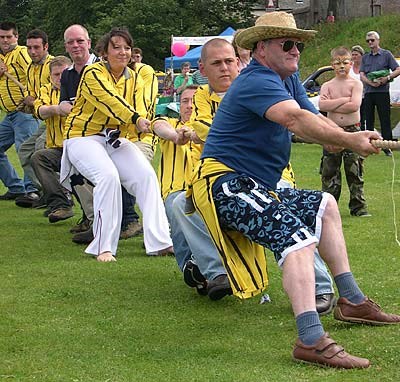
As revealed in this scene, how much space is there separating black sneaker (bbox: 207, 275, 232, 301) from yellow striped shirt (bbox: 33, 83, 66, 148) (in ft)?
16.9

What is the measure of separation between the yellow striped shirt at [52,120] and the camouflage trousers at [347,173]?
3146 millimetres

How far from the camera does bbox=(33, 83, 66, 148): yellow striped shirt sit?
39.1ft

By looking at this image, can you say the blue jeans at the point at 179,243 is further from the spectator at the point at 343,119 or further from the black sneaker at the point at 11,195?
the black sneaker at the point at 11,195

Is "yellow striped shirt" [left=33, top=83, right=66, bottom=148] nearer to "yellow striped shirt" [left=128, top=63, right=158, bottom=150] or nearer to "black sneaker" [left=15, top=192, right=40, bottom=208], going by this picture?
"black sneaker" [left=15, top=192, right=40, bottom=208]

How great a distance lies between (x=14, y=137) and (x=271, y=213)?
8.76m

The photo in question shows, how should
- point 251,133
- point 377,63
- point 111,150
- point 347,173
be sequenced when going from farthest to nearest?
point 377,63 → point 347,173 → point 111,150 → point 251,133


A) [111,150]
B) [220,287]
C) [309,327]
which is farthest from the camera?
[111,150]

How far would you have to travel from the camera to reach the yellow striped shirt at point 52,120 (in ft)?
39.1

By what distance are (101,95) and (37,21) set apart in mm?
66024

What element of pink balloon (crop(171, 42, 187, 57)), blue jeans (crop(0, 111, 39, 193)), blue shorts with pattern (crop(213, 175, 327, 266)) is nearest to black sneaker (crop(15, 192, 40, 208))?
blue jeans (crop(0, 111, 39, 193))

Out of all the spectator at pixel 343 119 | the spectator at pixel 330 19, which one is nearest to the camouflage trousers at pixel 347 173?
the spectator at pixel 343 119

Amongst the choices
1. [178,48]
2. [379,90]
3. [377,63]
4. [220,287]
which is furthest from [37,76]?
[178,48]

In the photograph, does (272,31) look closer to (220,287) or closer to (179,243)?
(220,287)

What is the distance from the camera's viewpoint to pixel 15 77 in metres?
13.6
